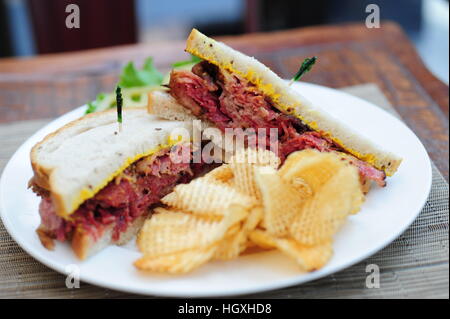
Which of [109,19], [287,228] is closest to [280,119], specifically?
[287,228]

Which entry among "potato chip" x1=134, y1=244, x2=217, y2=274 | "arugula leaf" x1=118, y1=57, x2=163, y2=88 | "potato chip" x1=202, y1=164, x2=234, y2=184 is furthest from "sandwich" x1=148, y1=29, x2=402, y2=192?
"arugula leaf" x1=118, y1=57, x2=163, y2=88

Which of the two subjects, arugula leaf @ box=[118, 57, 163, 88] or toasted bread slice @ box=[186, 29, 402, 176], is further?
arugula leaf @ box=[118, 57, 163, 88]

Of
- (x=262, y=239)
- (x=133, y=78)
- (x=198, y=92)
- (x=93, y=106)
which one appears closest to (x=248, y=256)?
(x=262, y=239)

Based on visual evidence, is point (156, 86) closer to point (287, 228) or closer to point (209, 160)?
point (209, 160)

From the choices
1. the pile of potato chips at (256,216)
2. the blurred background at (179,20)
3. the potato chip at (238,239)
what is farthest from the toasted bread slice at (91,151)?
the blurred background at (179,20)

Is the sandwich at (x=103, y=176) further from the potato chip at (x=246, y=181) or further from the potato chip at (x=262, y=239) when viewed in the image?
the potato chip at (x=262, y=239)

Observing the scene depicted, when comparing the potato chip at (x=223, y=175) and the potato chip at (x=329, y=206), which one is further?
the potato chip at (x=223, y=175)

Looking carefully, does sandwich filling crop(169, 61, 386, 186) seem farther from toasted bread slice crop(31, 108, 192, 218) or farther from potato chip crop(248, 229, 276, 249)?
potato chip crop(248, 229, 276, 249)
